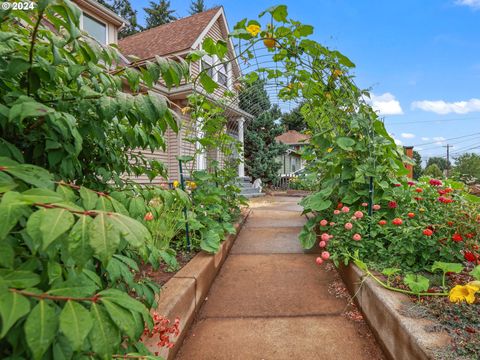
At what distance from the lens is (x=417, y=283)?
1567 mm

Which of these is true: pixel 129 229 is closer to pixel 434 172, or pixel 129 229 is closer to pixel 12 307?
pixel 12 307

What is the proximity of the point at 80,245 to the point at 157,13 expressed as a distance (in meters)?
29.5

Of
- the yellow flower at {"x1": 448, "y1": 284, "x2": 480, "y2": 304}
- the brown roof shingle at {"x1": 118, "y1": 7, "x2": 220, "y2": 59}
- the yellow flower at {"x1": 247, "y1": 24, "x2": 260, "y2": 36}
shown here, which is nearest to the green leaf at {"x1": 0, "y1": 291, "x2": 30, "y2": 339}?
the yellow flower at {"x1": 448, "y1": 284, "x2": 480, "y2": 304}

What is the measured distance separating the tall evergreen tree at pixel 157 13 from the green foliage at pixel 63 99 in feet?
92.8

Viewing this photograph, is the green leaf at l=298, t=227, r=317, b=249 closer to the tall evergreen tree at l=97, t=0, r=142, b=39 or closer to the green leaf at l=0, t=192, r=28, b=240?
the green leaf at l=0, t=192, r=28, b=240

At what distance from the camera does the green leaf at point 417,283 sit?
4.99 ft

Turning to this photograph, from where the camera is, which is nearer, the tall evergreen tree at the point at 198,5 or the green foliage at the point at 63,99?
the green foliage at the point at 63,99

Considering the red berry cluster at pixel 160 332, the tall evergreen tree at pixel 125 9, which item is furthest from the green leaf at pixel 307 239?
the tall evergreen tree at pixel 125 9

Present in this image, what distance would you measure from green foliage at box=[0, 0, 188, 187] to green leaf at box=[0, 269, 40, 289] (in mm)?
351

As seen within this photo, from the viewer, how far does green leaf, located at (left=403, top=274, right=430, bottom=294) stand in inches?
59.9

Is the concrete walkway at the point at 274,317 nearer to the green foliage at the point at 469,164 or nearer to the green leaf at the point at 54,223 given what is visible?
the green leaf at the point at 54,223

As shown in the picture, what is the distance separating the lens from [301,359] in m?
1.51

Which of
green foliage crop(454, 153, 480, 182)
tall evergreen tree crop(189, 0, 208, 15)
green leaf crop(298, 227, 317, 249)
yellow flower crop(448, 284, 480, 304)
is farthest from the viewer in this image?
tall evergreen tree crop(189, 0, 208, 15)

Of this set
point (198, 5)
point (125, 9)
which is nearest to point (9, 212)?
point (125, 9)
